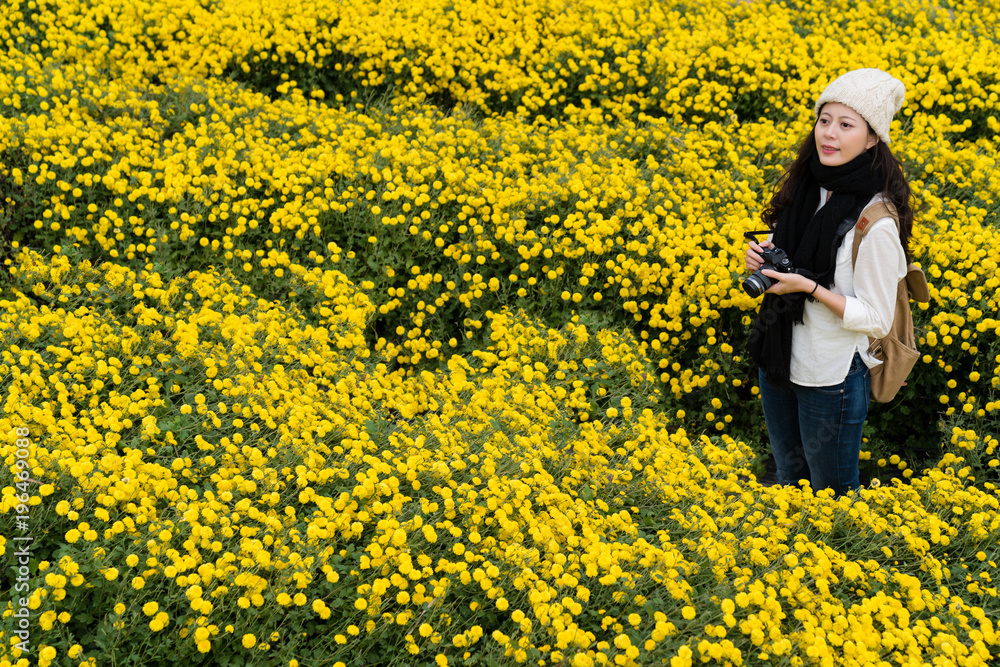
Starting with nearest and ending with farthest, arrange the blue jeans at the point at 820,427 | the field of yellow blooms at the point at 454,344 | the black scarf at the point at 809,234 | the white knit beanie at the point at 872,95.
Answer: the field of yellow blooms at the point at 454,344, the white knit beanie at the point at 872,95, the black scarf at the point at 809,234, the blue jeans at the point at 820,427

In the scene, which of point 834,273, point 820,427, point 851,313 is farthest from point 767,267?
point 820,427

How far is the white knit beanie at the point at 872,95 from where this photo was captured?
127 inches

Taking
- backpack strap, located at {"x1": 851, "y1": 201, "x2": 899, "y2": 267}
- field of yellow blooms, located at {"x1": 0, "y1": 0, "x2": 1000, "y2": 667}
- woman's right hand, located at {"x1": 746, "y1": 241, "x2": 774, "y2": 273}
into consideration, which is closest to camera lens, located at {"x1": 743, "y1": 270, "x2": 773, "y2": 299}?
woman's right hand, located at {"x1": 746, "y1": 241, "x2": 774, "y2": 273}

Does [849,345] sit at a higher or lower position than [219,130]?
higher

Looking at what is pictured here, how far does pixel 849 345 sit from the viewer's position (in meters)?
3.43

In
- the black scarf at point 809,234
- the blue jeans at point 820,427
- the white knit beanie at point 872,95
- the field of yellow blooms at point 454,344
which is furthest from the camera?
the blue jeans at point 820,427

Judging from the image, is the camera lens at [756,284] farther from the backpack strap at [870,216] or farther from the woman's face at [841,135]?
the woman's face at [841,135]

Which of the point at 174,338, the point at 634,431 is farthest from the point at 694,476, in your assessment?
the point at 174,338

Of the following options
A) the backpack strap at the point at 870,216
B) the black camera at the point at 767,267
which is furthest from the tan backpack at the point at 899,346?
the black camera at the point at 767,267

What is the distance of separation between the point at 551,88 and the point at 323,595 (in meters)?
5.39

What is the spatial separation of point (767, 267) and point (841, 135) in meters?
0.60

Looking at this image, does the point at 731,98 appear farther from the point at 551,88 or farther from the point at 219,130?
the point at 219,130

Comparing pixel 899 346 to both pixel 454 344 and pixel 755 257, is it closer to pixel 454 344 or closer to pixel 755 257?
pixel 755 257

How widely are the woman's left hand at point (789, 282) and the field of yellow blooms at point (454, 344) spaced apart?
1.00m
